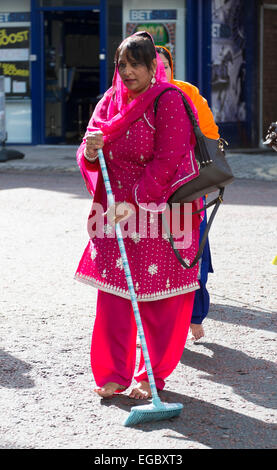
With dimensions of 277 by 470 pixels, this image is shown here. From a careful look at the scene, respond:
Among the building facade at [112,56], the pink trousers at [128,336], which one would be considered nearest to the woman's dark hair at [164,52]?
the pink trousers at [128,336]

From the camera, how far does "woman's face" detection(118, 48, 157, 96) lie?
3.97m

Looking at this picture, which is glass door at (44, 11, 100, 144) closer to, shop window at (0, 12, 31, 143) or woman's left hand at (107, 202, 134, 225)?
shop window at (0, 12, 31, 143)

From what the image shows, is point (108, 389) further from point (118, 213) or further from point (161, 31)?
point (161, 31)

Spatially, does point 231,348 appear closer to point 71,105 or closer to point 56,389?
point 56,389

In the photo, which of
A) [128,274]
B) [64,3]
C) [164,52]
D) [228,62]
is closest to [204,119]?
[164,52]

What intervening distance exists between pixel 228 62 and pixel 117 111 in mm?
14714

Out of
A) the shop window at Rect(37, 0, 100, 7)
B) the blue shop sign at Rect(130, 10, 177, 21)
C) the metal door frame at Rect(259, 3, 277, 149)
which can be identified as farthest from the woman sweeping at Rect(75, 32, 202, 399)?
the metal door frame at Rect(259, 3, 277, 149)

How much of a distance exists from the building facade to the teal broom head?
1431 cm

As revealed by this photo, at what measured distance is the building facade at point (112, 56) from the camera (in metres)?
17.8

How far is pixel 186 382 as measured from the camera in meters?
4.50

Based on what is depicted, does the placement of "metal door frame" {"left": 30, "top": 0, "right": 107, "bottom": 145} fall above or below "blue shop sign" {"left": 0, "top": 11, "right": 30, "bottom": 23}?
below

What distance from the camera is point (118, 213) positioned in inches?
158

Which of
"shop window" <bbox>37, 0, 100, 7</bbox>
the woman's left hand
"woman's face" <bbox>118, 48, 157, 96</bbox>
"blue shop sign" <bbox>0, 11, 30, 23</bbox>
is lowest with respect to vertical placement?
the woman's left hand

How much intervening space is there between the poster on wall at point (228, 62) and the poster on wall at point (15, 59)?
3818mm
